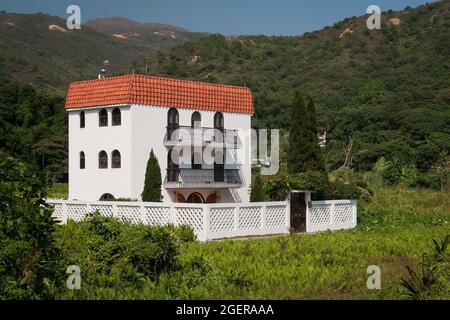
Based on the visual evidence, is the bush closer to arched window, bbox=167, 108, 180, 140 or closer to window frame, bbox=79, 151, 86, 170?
arched window, bbox=167, 108, 180, 140

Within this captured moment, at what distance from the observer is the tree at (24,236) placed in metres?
9.55

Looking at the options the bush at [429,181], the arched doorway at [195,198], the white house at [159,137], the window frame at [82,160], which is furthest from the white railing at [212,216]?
the bush at [429,181]

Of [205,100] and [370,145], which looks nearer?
[205,100]

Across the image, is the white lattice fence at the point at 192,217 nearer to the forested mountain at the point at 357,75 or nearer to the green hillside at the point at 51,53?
the forested mountain at the point at 357,75

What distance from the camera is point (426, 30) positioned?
82.1 m

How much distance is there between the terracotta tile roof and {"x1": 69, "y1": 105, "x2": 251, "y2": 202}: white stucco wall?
1.06ft

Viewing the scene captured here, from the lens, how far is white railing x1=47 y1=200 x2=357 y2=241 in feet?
62.0

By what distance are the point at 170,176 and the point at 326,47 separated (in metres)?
61.8

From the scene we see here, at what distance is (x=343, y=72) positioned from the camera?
259ft

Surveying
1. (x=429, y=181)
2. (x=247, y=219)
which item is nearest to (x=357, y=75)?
(x=429, y=181)

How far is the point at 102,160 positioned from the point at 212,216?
38.7 feet

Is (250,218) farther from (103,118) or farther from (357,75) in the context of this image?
(357,75)
